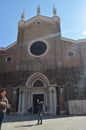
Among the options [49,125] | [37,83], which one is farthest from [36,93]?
[49,125]

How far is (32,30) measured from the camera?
23.0 m

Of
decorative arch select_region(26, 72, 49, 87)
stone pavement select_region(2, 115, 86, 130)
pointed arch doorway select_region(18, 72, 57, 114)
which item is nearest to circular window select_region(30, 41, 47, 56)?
decorative arch select_region(26, 72, 49, 87)

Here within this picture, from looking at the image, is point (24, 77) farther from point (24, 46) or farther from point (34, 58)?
point (24, 46)

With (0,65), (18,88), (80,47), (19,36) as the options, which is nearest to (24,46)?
(19,36)

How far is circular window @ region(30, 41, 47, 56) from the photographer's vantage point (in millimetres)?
21047

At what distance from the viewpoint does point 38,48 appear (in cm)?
2139

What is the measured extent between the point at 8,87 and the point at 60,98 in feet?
20.8

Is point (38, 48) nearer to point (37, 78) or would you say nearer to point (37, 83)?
point (37, 78)

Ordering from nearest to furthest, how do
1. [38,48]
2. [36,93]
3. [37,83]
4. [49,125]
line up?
[49,125]
[36,93]
[37,83]
[38,48]

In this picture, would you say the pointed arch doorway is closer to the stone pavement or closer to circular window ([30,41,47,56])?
circular window ([30,41,47,56])

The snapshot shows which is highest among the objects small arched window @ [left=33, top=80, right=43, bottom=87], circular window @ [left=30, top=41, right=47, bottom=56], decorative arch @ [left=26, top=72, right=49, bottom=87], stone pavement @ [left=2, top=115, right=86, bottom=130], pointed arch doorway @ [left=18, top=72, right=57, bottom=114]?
circular window @ [left=30, top=41, right=47, bottom=56]

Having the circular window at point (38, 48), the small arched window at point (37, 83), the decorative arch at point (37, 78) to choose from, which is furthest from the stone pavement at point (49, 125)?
the circular window at point (38, 48)

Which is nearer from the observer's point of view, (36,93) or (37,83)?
(36,93)

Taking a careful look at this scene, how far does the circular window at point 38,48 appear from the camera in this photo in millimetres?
21047
